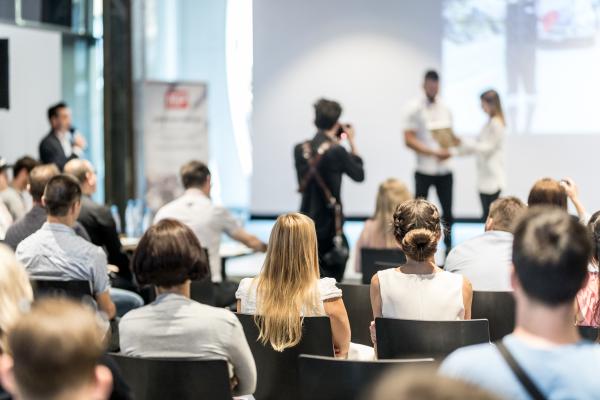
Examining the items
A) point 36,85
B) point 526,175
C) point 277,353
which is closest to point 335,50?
point 526,175

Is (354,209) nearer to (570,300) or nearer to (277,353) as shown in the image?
(277,353)

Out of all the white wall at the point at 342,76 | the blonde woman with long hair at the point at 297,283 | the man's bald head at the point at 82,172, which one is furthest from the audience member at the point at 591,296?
the white wall at the point at 342,76

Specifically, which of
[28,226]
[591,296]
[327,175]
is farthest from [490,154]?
[591,296]

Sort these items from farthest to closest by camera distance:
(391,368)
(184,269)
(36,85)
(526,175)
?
1. (526,175)
2. (36,85)
3. (184,269)
4. (391,368)

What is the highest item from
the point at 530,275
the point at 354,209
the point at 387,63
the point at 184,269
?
the point at 387,63

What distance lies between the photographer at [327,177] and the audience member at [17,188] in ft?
6.91

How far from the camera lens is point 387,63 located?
12.5 meters

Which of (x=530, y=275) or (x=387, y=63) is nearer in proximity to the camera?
(x=530, y=275)

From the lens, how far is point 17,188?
777 cm

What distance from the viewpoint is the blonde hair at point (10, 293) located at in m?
2.49

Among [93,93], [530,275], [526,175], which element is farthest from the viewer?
[526,175]

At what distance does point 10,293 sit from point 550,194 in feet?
10.1

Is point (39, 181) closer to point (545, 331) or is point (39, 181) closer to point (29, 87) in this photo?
point (545, 331)

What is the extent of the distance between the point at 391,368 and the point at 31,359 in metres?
Result: 1.40
